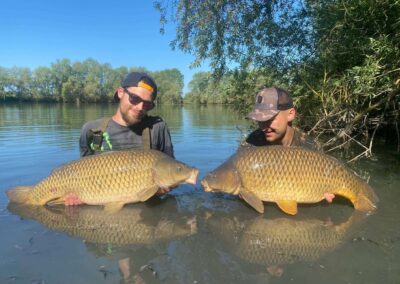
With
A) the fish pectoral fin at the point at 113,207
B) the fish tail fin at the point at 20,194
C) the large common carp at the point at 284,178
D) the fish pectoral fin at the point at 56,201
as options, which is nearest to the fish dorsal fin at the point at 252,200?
the large common carp at the point at 284,178

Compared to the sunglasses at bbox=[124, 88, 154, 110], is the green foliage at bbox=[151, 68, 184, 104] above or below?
above

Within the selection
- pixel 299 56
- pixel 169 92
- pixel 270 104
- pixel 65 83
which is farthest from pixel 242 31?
Result: pixel 65 83

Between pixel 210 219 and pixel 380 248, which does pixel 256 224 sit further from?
pixel 380 248

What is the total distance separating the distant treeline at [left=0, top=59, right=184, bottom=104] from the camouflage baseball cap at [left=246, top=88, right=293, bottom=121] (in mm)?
66190

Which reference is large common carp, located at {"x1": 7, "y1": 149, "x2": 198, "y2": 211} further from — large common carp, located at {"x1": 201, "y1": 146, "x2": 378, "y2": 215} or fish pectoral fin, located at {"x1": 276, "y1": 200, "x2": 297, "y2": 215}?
fish pectoral fin, located at {"x1": 276, "y1": 200, "x2": 297, "y2": 215}

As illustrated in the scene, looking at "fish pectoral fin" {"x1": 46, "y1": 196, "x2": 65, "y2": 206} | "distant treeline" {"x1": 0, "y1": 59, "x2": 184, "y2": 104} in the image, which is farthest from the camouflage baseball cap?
"distant treeline" {"x1": 0, "y1": 59, "x2": 184, "y2": 104}

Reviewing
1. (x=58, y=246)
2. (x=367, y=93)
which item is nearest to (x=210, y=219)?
(x=58, y=246)

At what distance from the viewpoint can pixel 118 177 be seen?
10.6 feet

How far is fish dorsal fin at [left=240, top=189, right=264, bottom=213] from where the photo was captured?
3.17m

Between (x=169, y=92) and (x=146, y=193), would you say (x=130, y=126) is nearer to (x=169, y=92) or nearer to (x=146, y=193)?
(x=146, y=193)

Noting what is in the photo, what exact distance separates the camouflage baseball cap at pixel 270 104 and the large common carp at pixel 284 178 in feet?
1.25

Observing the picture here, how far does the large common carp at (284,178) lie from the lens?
315 cm

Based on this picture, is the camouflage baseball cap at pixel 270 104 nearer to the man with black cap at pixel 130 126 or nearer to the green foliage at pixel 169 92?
the man with black cap at pixel 130 126

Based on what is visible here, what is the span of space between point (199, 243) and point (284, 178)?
966 mm
